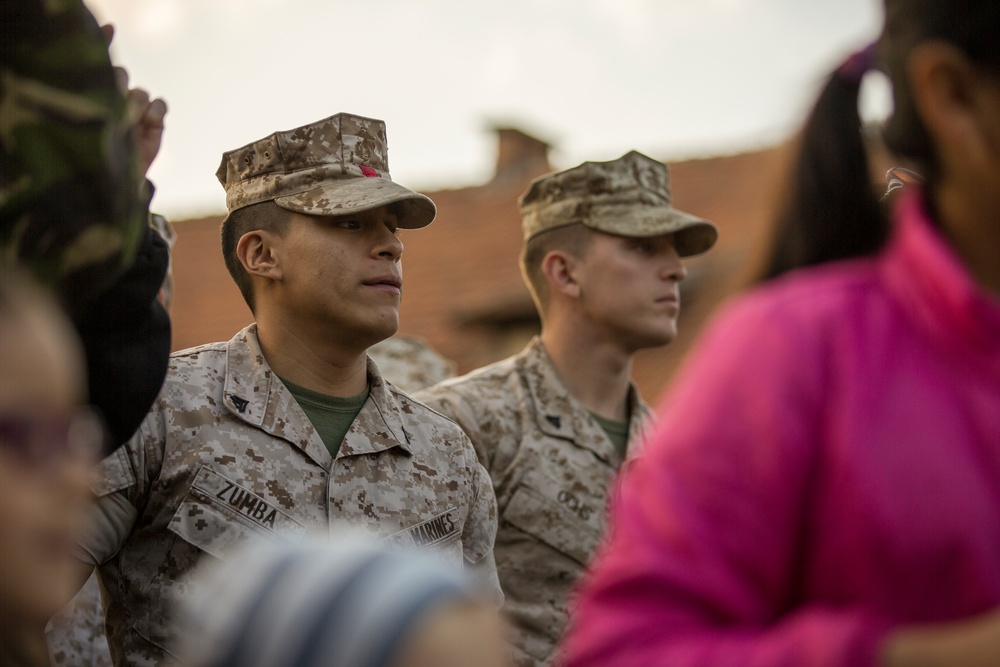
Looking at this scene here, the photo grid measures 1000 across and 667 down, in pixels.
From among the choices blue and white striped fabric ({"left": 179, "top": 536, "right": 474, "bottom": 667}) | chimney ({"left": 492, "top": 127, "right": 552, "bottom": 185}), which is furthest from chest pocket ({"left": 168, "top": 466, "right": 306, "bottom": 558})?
chimney ({"left": 492, "top": 127, "right": 552, "bottom": 185})

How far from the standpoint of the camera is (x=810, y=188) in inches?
67.7

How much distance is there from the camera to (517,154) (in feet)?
63.5

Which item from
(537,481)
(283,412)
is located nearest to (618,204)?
(537,481)

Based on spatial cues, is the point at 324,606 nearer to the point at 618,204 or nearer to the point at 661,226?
the point at 661,226

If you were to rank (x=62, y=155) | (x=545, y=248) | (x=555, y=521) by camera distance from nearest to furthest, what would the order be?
(x=62, y=155) < (x=555, y=521) < (x=545, y=248)

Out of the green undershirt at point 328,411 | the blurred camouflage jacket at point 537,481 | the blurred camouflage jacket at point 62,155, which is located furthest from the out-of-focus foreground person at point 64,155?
the blurred camouflage jacket at point 537,481

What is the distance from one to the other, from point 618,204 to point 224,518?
2758mm

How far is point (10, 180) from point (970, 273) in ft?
4.40

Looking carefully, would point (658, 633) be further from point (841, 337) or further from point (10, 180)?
point (10, 180)

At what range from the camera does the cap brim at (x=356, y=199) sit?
13.0ft

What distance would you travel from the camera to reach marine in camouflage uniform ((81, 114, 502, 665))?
3.33 meters

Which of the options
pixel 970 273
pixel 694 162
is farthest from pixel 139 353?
pixel 694 162

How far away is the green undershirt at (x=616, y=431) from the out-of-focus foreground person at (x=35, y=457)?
3.98 metres

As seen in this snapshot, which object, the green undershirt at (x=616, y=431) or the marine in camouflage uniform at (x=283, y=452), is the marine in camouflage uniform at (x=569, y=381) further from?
the marine in camouflage uniform at (x=283, y=452)
